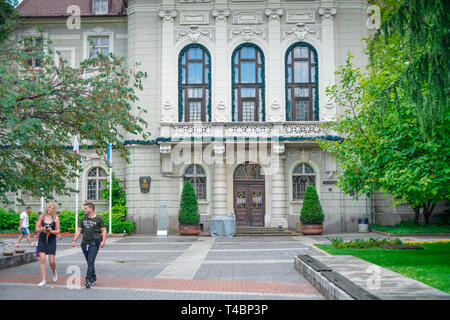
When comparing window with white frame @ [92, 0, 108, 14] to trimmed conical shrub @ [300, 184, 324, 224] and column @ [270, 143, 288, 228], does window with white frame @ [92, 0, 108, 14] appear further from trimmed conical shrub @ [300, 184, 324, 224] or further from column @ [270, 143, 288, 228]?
trimmed conical shrub @ [300, 184, 324, 224]

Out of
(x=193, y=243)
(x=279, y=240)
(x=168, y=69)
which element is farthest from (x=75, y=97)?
(x=168, y=69)

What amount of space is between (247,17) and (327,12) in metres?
4.97

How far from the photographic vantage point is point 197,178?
31.0 meters

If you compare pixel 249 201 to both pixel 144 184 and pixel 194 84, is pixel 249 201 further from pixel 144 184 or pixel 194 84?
pixel 194 84

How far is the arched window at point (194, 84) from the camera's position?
3066cm

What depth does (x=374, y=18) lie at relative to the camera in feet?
97.5

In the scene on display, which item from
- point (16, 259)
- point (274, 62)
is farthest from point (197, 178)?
point (16, 259)

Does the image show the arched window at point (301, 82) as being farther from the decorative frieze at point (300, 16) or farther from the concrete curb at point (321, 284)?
the concrete curb at point (321, 284)

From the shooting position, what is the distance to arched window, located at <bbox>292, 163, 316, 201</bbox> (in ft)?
101

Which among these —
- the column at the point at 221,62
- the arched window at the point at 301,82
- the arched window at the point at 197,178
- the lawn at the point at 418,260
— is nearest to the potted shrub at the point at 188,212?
the arched window at the point at 197,178

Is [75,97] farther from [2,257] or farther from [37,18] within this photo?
[37,18]

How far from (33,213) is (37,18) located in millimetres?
12430

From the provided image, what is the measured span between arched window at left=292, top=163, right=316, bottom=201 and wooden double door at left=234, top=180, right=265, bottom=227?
201 cm

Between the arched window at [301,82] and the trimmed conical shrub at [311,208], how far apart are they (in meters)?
4.93
